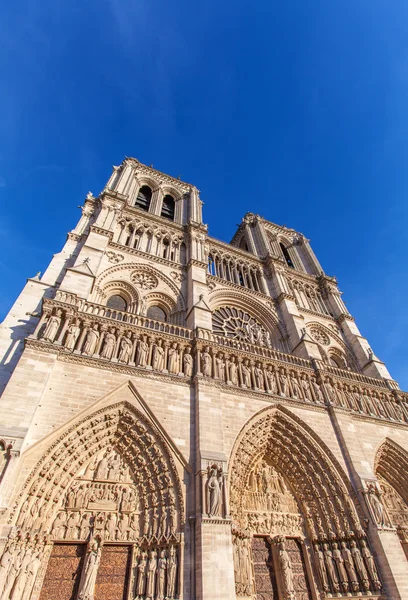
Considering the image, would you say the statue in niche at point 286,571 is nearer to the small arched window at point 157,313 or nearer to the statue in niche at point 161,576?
the statue in niche at point 161,576

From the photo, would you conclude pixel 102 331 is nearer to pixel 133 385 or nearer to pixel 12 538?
pixel 133 385

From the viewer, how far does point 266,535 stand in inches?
300

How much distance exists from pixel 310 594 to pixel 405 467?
200 inches

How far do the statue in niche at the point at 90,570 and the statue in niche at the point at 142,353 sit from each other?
3.67 m

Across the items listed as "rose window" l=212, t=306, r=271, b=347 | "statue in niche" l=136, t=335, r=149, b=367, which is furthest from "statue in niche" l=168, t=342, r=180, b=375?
"rose window" l=212, t=306, r=271, b=347

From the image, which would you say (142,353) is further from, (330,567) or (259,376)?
(330,567)

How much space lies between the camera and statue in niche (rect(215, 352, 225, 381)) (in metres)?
9.09

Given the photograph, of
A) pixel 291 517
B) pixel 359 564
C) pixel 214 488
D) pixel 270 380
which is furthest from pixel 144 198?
pixel 359 564

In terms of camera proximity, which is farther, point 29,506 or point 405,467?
point 405,467

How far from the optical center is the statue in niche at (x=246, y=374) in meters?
9.50

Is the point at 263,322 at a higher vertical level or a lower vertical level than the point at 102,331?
higher

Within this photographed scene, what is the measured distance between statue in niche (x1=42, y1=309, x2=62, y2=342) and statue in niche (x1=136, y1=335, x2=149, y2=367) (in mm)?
2089

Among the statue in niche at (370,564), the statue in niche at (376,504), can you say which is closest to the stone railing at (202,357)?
the statue in niche at (376,504)

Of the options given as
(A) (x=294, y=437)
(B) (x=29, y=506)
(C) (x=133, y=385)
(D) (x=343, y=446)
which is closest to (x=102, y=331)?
(C) (x=133, y=385)
